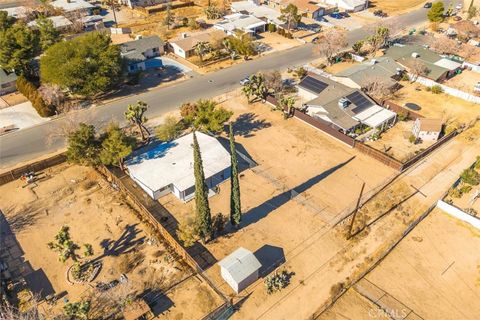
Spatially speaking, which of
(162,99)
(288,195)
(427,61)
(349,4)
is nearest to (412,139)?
(288,195)

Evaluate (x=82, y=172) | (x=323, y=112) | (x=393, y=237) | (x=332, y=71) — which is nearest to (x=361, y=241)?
(x=393, y=237)

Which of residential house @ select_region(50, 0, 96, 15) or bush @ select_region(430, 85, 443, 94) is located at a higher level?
residential house @ select_region(50, 0, 96, 15)

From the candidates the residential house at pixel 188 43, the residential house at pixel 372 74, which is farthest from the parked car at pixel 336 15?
the residential house at pixel 188 43

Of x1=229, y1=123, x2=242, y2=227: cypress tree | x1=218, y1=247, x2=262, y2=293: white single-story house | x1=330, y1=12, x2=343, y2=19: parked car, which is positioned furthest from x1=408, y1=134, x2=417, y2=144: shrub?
x1=330, y1=12, x2=343, y2=19: parked car

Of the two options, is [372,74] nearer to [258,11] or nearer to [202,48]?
[202,48]

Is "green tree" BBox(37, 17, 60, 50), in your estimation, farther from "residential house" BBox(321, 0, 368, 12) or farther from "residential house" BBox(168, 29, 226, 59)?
"residential house" BBox(321, 0, 368, 12)

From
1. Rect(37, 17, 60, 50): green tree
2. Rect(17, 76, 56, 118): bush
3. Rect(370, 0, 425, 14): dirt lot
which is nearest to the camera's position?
Rect(17, 76, 56, 118): bush

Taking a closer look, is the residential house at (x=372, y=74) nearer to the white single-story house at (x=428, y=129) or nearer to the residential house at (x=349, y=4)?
the white single-story house at (x=428, y=129)
